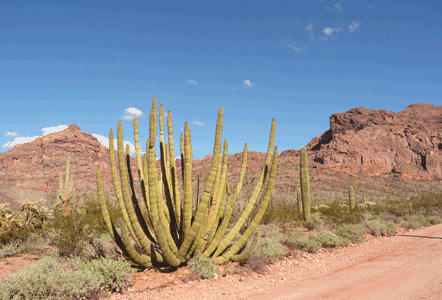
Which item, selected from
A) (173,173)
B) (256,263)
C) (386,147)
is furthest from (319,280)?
(386,147)

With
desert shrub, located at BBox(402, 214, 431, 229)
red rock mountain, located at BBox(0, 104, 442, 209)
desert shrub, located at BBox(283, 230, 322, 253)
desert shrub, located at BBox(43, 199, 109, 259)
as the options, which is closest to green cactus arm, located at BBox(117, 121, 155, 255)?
desert shrub, located at BBox(43, 199, 109, 259)

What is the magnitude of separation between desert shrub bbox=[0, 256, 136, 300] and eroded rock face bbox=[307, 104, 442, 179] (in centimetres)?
5458

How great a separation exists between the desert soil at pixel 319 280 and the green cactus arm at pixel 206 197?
62 cm

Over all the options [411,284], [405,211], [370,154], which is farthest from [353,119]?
[411,284]

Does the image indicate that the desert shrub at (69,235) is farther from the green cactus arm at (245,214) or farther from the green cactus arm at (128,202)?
the green cactus arm at (245,214)

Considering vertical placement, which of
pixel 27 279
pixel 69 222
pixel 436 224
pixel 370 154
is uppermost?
pixel 370 154

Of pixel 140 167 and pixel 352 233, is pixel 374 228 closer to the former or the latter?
pixel 352 233

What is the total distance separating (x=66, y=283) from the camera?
4449mm

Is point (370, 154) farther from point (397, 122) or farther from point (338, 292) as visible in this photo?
point (338, 292)

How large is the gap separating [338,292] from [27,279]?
17.6 feet

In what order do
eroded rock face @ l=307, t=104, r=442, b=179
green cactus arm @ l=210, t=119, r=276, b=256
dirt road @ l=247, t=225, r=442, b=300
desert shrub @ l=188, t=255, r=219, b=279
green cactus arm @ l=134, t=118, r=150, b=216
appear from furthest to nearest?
eroded rock face @ l=307, t=104, r=442, b=179
green cactus arm @ l=134, t=118, r=150, b=216
green cactus arm @ l=210, t=119, r=276, b=256
desert shrub @ l=188, t=255, r=219, b=279
dirt road @ l=247, t=225, r=442, b=300

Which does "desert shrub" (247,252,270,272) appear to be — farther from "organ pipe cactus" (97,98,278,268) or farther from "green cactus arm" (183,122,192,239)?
"green cactus arm" (183,122,192,239)

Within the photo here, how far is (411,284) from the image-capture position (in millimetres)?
4934

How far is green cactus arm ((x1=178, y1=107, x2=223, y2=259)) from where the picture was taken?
5.32 metres
